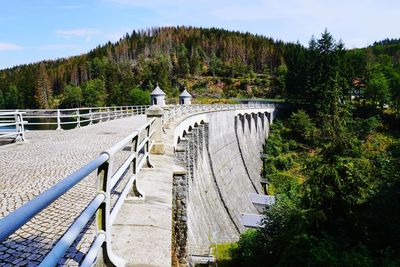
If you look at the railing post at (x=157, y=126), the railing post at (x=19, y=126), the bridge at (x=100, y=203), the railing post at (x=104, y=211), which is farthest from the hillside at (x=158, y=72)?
the railing post at (x=104, y=211)

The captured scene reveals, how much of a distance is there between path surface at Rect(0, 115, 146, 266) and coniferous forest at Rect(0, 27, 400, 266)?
11.3 metres

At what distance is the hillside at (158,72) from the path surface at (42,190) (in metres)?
69.9

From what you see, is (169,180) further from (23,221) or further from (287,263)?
(287,263)

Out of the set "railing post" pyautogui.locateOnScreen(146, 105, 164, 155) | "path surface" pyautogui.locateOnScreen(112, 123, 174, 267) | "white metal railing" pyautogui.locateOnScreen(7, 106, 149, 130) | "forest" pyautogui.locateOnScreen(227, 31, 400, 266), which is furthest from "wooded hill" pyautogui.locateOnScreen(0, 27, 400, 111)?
"path surface" pyautogui.locateOnScreen(112, 123, 174, 267)

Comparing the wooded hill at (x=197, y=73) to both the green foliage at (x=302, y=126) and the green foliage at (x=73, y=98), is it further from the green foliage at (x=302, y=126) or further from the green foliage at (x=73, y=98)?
the green foliage at (x=302, y=126)

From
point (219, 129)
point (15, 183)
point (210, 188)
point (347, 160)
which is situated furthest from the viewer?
point (219, 129)

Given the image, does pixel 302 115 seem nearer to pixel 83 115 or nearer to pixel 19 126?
pixel 83 115

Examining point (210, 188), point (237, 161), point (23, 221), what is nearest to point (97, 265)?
point (23, 221)

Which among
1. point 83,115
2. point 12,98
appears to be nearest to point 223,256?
point 83,115

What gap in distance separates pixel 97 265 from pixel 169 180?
3372mm

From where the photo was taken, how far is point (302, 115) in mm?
56594

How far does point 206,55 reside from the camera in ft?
449

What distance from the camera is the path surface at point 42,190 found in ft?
10.4

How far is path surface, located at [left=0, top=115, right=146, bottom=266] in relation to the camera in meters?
3.17
